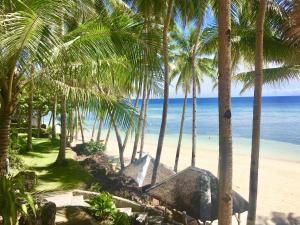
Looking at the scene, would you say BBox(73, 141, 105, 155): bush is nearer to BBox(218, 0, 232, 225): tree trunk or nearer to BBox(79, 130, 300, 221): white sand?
BBox(79, 130, 300, 221): white sand

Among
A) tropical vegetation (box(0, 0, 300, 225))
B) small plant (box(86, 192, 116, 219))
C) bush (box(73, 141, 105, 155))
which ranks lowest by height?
bush (box(73, 141, 105, 155))

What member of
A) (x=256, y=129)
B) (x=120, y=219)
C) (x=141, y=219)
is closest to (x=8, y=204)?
(x=120, y=219)

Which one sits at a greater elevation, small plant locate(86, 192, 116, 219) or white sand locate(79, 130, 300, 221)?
small plant locate(86, 192, 116, 219)

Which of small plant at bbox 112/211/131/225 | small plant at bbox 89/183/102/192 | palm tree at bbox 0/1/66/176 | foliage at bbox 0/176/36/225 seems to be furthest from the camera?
small plant at bbox 89/183/102/192

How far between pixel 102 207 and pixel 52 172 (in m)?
5.37

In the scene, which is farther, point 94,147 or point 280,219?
point 94,147

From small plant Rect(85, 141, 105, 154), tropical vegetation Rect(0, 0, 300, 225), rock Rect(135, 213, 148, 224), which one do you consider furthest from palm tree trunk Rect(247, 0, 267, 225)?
small plant Rect(85, 141, 105, 154)

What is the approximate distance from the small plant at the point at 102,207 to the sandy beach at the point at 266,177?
784 cm

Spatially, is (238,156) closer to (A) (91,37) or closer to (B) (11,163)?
(B) (11,163)

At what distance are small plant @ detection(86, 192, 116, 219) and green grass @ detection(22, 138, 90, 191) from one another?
2.79 metres

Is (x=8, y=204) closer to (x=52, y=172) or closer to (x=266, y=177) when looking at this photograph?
(x=52, y=172)

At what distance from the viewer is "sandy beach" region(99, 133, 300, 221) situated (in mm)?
15555

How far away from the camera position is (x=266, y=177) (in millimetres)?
21547

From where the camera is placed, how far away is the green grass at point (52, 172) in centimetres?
1164
